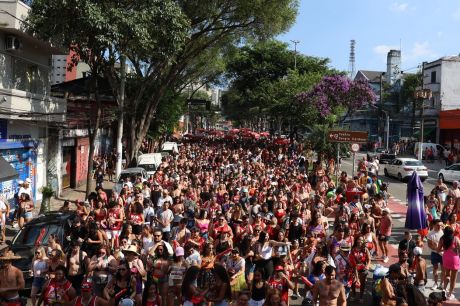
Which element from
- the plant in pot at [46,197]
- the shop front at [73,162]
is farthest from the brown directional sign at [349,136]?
the shop front at [73,162]

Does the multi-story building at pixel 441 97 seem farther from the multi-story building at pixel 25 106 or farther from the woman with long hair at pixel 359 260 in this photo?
the woman with long hair at pixel 359 260

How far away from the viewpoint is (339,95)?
35.0 metres

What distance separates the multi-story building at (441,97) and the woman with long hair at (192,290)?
45020mm

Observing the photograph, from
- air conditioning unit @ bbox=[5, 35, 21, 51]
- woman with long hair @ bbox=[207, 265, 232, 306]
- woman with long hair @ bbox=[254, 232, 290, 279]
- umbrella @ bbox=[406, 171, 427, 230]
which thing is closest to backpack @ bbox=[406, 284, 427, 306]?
woman with long hair @ bbox=[254, 232, 290, 279]

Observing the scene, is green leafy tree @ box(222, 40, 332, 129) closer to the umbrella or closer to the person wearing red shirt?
the umbrella

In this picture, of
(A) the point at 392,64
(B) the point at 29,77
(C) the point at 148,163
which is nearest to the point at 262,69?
(C) the point at 148,163

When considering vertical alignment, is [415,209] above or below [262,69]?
below

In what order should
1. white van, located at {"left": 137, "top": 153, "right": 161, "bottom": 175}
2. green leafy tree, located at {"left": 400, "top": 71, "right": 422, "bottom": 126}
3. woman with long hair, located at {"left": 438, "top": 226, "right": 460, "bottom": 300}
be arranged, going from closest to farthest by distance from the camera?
woman with long hair, located at {"left": 438, "top": 226, "right": 460, "bottom": 300}
white van, located at {"left": 137, "top": 153, "right": 161, "bottom": 175}
green leafy tree, located at {"left": 400, "top": 71, "right": 422, "bottom": 126}

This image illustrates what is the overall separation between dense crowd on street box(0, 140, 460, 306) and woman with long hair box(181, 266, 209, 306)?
16 mm

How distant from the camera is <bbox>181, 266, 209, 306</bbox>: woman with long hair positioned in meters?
7.93

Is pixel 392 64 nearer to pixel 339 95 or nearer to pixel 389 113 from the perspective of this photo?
pixel 389 113

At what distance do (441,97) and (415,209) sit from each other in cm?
4027

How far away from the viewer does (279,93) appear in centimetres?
4909

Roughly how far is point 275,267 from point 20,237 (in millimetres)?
6096
